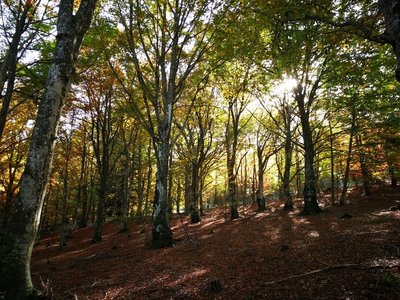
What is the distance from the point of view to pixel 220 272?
6.18 m

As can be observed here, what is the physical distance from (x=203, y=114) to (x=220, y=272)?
52.2 ft

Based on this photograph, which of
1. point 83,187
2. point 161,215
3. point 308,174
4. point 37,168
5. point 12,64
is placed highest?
point 12,64

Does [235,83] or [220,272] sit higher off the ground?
[235,83]

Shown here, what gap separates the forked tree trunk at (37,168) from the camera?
164 inches

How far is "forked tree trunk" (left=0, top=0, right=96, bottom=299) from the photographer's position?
4160 millimetres

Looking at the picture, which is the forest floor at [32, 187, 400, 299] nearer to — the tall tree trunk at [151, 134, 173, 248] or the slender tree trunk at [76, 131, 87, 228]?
the tall tree trunk at [151, 134, 173, 248]

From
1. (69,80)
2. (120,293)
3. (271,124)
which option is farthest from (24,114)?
(271,124)

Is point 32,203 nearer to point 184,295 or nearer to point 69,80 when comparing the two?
point 69,80

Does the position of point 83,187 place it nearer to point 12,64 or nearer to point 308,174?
point 12,64

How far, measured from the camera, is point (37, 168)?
4527 mm

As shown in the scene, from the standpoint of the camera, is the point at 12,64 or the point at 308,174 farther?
the point at 308,174

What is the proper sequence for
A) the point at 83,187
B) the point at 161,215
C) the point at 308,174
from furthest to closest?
the point at 83,187, the point at 308,174, the point at 161,215

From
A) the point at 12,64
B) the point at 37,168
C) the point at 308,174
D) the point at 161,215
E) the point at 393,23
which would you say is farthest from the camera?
the point at 308,174

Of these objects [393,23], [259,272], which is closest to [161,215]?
[259,272]
